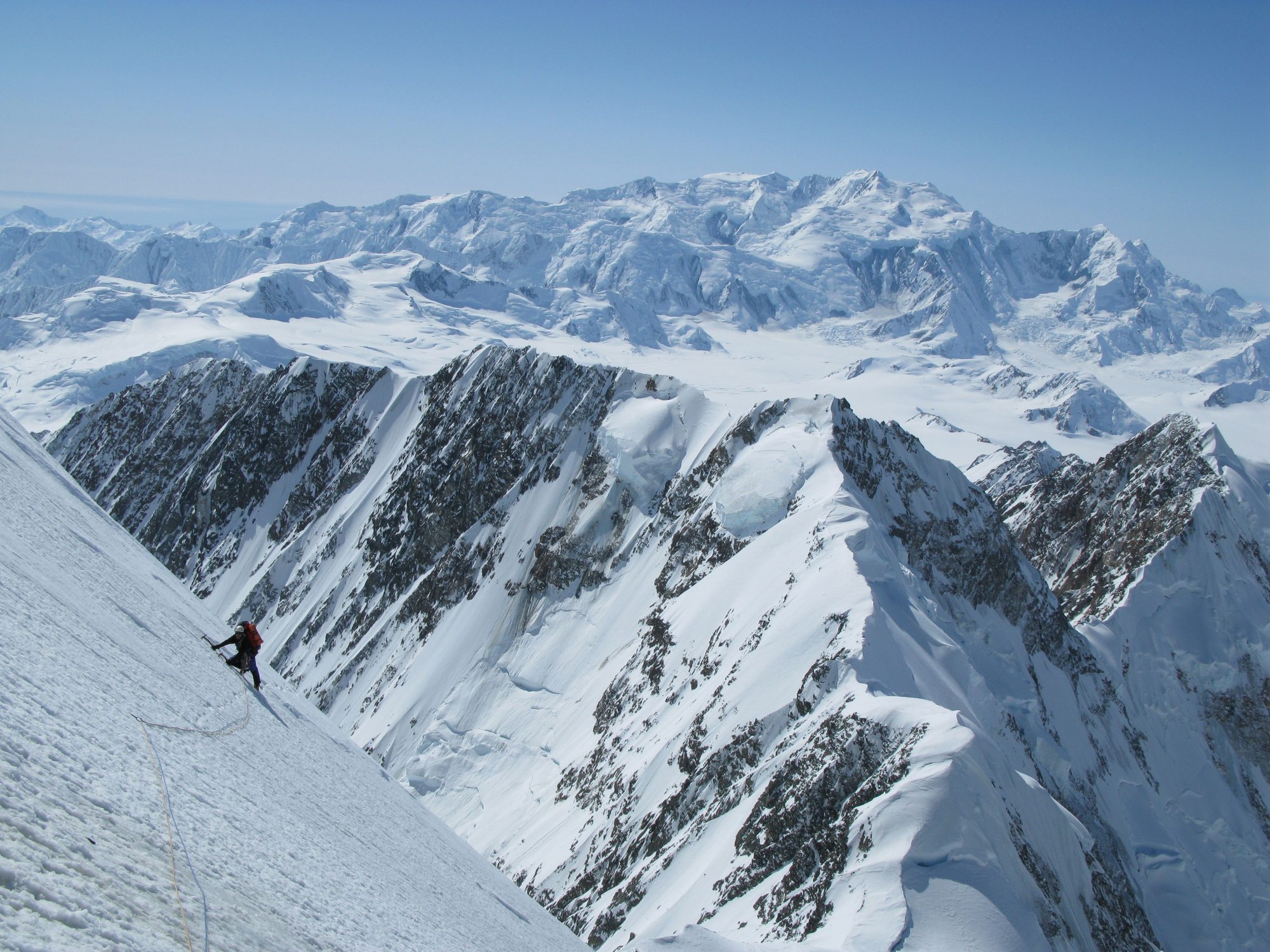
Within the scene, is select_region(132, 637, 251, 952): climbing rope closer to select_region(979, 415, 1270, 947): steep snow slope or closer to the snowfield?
the snowfield

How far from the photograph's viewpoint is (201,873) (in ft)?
34.6

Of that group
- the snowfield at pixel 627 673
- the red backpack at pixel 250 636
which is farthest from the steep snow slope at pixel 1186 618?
the red backpack at pixel 250 636

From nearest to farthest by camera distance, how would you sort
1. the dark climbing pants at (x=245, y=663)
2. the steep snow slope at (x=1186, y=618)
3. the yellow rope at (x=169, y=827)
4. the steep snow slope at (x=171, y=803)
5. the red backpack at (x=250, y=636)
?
the steep snow slope at (x=171, y=803)
the yellow rope at (x=169, y=827)
the red backpack at (x=250, y=636)
the dark climbing pants at (x=245, y=663)
the steep snow slope at (x=1186, y=618)

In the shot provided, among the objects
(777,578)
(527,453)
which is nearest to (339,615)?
(527,453)

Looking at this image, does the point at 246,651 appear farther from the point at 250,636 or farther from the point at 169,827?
the point at 169,827

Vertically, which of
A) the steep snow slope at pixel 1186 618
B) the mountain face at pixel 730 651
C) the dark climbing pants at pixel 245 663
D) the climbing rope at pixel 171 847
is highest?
the steep snow slope at pixel 1186 618

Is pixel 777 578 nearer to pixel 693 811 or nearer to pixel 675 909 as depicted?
pixel 693 811

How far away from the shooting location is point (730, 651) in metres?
51.2

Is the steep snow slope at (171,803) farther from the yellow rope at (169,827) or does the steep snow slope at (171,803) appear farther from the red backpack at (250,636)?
the red backpack at (250,636)

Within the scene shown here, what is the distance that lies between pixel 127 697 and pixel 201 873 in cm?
477

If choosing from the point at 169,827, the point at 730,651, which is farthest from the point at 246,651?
the point at 730,651

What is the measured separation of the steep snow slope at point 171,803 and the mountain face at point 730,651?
1374 centimetres

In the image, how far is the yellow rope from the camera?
9.05 metres

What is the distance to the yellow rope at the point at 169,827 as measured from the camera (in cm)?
905
